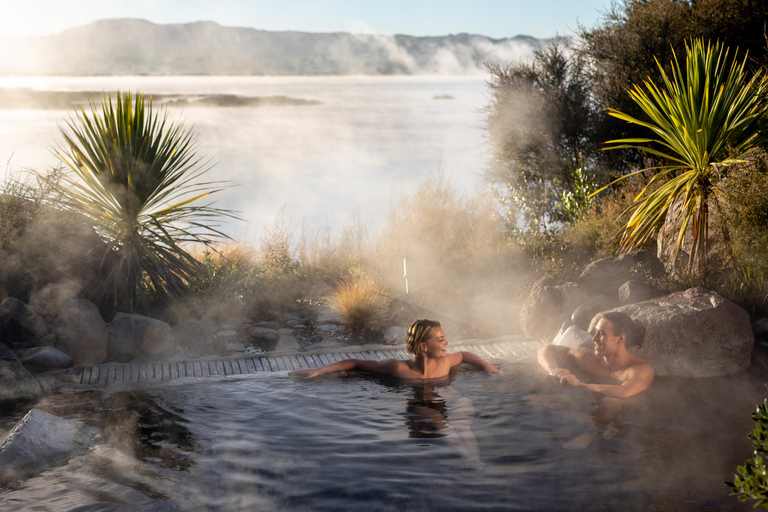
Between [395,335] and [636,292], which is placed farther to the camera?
[395,335]

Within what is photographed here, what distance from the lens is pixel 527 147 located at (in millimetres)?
11812

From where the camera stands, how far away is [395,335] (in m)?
6.96

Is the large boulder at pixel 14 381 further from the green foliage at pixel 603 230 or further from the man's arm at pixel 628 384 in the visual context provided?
the green foliage at pixel 603 230

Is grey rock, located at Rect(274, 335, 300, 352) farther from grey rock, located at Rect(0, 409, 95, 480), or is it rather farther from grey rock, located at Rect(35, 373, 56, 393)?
grey rock, located at Rect(0, 409, 95, 480)

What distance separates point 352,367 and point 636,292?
2.98 meters

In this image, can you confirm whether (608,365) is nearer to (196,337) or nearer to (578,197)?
(196,337)

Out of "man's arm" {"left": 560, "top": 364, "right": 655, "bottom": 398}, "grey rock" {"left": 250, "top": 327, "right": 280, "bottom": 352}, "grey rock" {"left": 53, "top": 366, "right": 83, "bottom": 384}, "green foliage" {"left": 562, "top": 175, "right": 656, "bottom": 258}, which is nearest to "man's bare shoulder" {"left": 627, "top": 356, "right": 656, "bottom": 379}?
"man's arm" {"left": 560, "top": 364, "right": 655, "bottom": 398}

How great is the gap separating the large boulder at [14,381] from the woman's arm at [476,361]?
11.3 ft

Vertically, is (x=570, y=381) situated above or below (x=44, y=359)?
below

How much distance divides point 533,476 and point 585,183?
749cm

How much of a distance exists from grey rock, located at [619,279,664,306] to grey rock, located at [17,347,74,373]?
207 inches

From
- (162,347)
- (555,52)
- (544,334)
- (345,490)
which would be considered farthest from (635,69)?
(345,490)

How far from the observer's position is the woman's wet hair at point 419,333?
4965mm

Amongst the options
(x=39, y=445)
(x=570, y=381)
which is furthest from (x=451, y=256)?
(x=39, y=445)
